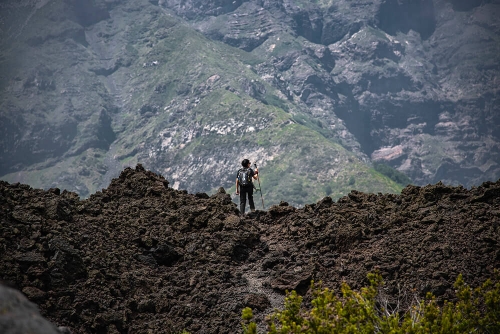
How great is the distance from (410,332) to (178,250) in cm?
1072

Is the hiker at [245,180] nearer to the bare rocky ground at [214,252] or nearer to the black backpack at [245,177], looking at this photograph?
the black backpack at [245,177]

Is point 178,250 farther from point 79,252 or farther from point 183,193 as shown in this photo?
point 183,193

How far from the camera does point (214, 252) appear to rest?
2084 cm

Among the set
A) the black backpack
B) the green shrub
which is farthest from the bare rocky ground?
the green shrub

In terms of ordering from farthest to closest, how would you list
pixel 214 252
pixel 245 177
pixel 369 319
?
1. pixel 245 177
2. pixel 214 252
3. pixel 369 319

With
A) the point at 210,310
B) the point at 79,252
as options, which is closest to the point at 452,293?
the point at 210,310

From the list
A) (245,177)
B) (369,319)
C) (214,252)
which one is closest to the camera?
(369,319)

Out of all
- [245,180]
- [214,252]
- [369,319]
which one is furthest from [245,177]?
[369,319]

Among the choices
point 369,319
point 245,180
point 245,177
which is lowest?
point 245,180

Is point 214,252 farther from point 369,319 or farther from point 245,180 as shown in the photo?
point 369,319

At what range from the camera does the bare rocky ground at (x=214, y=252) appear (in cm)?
1695

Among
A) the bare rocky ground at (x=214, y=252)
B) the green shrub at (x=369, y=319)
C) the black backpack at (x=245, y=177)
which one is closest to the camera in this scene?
the green shrub at (x=369, y=319)

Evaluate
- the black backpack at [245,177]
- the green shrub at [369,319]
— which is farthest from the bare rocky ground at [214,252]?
the green shrub at [369,319]

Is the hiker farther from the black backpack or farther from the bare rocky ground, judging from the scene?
the bare rocky ground
